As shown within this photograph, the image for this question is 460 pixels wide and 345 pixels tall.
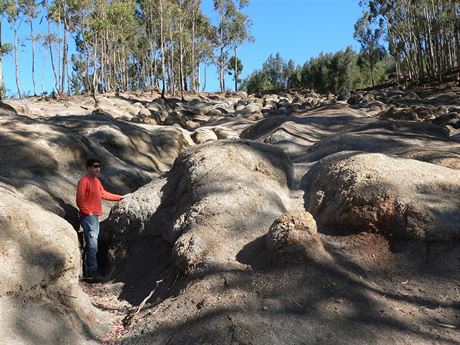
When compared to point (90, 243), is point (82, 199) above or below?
above

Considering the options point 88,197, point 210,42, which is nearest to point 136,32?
point 210,42

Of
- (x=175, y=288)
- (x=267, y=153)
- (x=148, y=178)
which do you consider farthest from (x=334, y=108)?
(x=175, y=288)

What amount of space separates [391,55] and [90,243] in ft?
181

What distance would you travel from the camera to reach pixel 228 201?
536 cm

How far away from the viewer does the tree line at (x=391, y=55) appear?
124 ft

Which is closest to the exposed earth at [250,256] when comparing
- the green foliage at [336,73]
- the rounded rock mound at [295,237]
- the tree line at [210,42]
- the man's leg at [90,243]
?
the rounded rock mound at [295,237]

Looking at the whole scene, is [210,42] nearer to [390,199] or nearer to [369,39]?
[369,39]

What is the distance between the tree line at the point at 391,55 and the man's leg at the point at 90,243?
2969 centimetres

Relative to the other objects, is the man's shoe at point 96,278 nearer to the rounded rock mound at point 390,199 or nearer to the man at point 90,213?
the man at point 90,213

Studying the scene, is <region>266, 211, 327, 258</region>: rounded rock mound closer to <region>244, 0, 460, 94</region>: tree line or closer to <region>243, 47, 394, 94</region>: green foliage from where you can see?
<region>244, 0, 460, 94</region>: tree line

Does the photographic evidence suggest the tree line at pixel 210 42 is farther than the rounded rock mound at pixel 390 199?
Yes

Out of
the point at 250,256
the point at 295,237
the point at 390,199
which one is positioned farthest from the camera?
the point at 390,199

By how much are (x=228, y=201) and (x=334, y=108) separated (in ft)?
36.2

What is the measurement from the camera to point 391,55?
56125 millimetres
